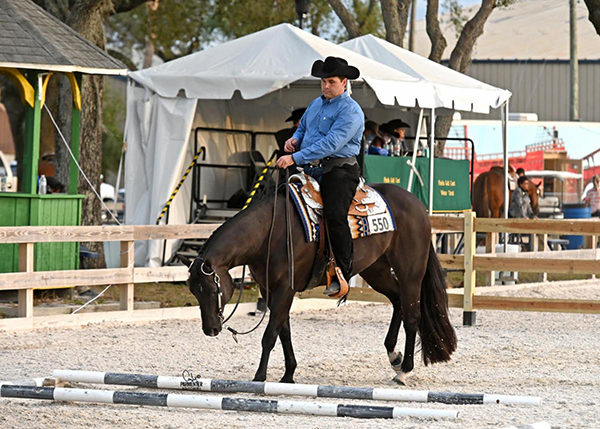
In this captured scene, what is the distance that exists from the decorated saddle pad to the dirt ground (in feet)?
3.77

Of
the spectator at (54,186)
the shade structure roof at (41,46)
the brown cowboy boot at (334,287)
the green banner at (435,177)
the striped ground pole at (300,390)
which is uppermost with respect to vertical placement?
the shade structure roof at (41,46)

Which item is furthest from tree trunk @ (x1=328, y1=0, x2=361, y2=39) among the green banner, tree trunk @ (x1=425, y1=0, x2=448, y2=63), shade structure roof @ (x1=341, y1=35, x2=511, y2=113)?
the green banner

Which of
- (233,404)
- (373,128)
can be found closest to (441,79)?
(373,128)

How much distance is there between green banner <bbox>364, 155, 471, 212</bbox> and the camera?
15.3m

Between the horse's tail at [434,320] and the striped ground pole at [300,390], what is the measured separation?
A: 172 cm

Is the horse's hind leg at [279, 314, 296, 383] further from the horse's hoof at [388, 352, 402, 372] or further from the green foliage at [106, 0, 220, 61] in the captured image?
the green foliage at [106, 0, 220, 61]

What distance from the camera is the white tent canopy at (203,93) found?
14.7 m

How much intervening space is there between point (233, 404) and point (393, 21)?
15.5 m

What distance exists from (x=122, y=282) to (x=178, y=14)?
20887mm

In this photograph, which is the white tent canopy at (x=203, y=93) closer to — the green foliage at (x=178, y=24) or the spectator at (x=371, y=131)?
the spectator at (x=371, y=131)

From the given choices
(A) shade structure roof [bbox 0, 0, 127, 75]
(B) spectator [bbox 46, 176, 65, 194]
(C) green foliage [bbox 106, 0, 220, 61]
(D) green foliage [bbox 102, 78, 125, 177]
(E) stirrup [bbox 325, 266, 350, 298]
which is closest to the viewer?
(E) stirrup [bbox 325, 266, 350, 298]

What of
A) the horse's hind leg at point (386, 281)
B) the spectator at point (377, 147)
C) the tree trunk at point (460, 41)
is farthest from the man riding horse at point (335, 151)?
the tree trunk at point (460, 41)

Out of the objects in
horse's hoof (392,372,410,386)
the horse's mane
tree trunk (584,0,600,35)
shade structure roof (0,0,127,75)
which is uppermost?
tree trunk (584,0,600,35)

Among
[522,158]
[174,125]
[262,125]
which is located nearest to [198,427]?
[174,125]
